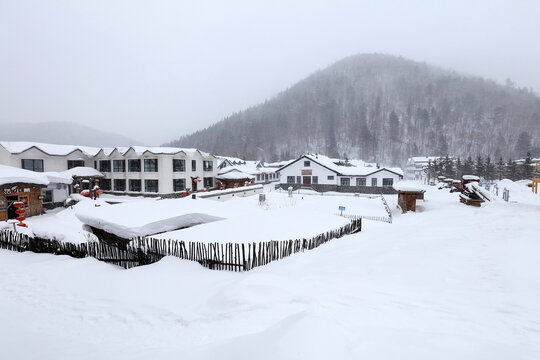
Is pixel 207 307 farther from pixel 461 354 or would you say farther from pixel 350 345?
pixel 461 354

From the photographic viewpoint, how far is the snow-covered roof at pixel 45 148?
103 feet

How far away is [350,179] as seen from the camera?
4541 cm

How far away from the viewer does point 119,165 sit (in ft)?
124

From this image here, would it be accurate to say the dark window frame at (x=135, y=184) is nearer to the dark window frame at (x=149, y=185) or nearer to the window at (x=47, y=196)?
the dark window frame at (x=149, y=185)

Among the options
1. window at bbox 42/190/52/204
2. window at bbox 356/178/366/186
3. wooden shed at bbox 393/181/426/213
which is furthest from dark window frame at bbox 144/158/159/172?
window at bbox 356/178/366/186

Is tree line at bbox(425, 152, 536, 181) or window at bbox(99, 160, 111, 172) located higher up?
window at bbox(99, 160, 111, 172)

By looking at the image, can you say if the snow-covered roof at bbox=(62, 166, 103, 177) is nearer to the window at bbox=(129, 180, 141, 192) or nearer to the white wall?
the window at bbox=(129, 180, 141, 192)

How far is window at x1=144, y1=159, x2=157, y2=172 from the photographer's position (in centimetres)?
3506

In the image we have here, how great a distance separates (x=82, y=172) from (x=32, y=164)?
17.7ft

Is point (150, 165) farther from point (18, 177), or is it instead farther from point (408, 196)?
point (408, 196)

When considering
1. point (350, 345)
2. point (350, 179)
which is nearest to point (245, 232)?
point (350, 345)

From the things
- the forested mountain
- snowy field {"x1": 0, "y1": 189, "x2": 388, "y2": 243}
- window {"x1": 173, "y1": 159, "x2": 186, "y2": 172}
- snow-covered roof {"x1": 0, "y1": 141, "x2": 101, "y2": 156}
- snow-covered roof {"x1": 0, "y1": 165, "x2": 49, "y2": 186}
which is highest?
the forested mountain

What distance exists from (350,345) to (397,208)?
2577 centimetres

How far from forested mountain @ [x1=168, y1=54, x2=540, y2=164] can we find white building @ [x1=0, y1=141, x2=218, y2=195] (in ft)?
334
